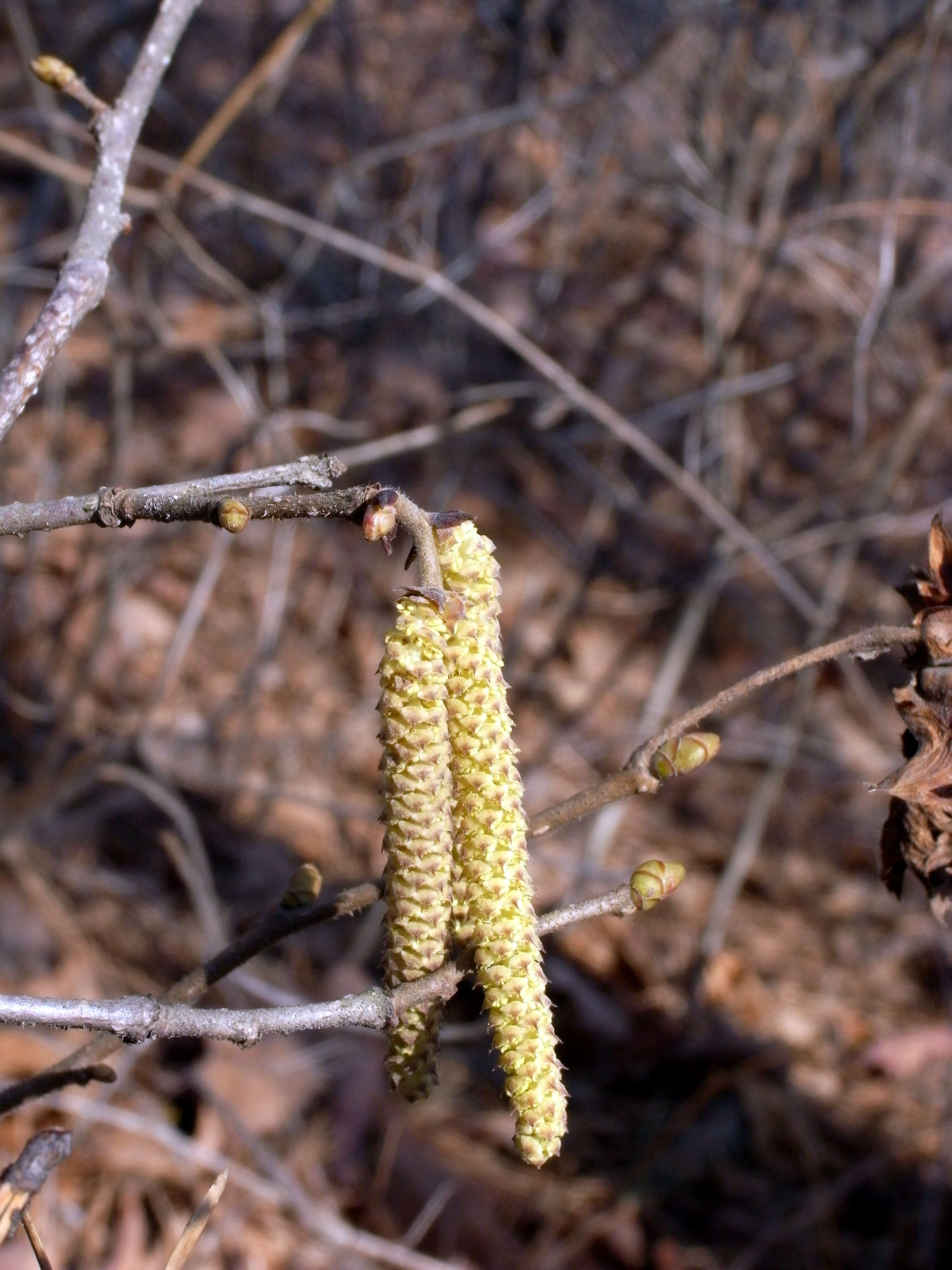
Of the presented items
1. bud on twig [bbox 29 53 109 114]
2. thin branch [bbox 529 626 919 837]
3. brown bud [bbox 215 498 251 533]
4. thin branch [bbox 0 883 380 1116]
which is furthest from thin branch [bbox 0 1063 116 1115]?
bud on twig [bbox 29 53 109 114]

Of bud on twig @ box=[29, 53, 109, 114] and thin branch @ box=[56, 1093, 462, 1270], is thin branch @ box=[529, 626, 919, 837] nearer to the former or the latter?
bud on twig @ box=[29, 53, 109, 114]

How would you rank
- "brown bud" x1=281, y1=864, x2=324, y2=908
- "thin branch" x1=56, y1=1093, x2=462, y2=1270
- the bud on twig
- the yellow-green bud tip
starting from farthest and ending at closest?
"thin branch" x1=56, y1=1093, x2=462, y2=1270 → the bud on twig → "brown bud" x1=281, y1=864, x2=324, y2=908 → the yellow-green bud tip

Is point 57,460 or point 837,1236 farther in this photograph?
point 57,460

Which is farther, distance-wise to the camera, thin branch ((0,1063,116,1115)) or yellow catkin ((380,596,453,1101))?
thin branch ((0,1063,116,1115))

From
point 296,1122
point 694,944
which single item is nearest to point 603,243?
point 694,944

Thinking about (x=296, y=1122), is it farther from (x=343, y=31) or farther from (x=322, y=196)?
(x=343, y=31)

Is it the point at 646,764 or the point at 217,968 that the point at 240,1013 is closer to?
the point at 217,968

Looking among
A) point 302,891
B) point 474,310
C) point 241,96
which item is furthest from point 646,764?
point 241,96
